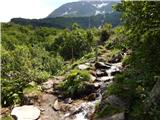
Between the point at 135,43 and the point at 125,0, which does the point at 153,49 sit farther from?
the point at 125,0

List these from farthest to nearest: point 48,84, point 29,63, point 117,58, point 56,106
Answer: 1. point 117,58
2. point 29,63
3. point 48,84
4. point 56,106

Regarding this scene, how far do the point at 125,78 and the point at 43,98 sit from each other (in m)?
7.94

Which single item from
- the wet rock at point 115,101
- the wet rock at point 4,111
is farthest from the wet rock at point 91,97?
the wet rock at point 4,111

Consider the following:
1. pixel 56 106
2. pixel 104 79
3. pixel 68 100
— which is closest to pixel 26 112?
pixel 56 106

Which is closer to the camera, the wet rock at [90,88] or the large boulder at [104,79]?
the wet rock at [90,88]

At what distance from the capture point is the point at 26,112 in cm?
2297

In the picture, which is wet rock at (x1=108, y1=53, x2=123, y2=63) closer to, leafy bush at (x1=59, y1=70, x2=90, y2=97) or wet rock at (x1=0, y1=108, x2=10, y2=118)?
leafy bush at (x1=59, y1=70, x2=90, y2=97)

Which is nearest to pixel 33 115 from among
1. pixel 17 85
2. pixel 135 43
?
pixel 17 85

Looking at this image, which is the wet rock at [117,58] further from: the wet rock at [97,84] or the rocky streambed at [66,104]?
the wet rock at [97,84]

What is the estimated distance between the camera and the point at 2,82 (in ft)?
101

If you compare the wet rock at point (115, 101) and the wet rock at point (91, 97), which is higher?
the wet rock at point (115, 101)

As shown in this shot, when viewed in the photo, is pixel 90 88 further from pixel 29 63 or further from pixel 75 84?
pixel 29 63

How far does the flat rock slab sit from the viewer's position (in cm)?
2214

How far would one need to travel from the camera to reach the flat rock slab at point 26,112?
2214 centimetres
